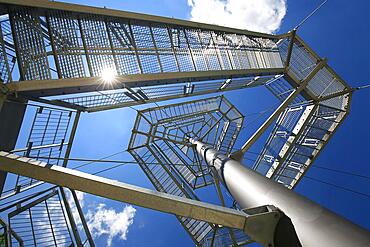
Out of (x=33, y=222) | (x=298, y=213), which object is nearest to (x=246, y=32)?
(x=298, y=213)

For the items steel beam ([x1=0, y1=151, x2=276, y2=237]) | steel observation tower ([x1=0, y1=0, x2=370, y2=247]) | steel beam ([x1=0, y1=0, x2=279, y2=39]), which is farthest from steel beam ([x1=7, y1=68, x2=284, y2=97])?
steel beam ([x1=0, y1=151, x2=276, y2=237])

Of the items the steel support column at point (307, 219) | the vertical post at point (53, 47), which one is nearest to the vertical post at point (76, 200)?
the vertical post at point (53, 47)

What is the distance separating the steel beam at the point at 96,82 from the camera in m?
4.39

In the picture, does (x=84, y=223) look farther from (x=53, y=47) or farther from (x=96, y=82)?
(x=53, y=47)

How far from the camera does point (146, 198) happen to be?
2693mm

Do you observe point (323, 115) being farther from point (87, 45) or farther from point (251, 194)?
point (87, 45)

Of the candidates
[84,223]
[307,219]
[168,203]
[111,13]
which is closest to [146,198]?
[168,203]

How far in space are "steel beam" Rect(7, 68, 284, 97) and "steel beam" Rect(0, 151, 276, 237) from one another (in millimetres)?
2025

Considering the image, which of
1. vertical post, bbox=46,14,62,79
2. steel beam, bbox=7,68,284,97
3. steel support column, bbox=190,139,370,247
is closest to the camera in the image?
steel support column, bbox=190,139,370,247

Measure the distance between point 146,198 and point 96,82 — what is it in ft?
11.0

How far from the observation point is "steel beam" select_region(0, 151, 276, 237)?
2590mm

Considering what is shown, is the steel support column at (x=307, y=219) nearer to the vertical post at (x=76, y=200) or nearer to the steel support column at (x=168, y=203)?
the steel support column at (x=168, y=203)

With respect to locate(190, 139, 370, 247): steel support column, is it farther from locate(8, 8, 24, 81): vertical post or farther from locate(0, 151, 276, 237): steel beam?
locate(8, 8, 24, 81): vertical post

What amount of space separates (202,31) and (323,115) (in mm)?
7866
